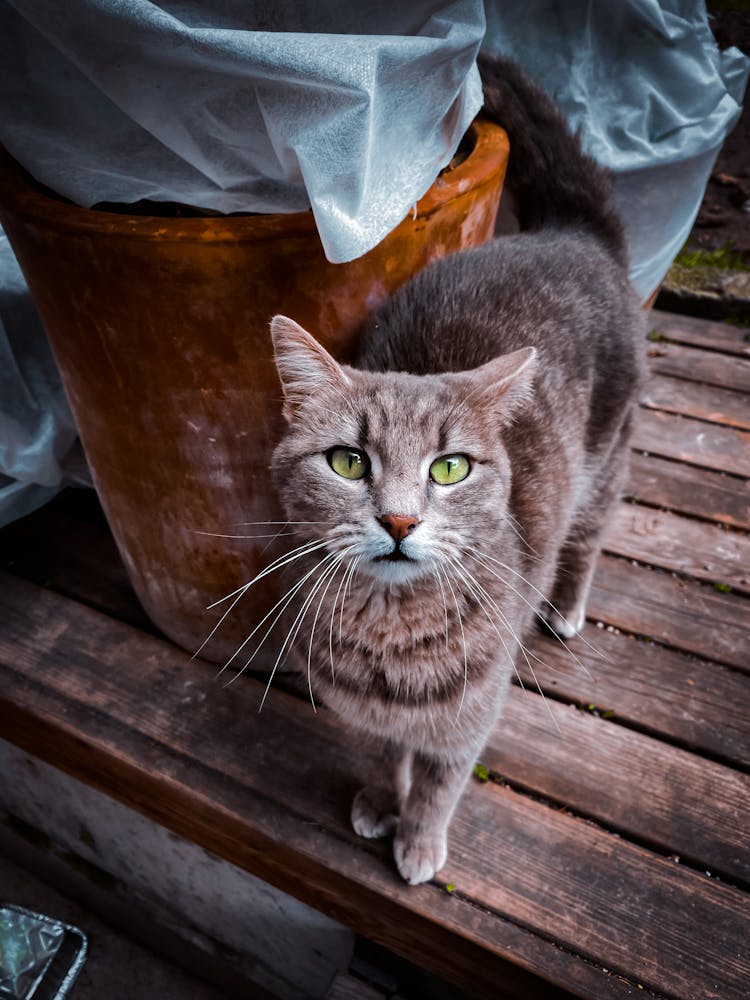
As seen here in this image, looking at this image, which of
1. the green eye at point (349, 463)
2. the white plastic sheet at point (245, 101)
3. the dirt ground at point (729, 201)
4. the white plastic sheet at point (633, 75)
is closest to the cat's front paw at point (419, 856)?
the green eye at point (349, 463)

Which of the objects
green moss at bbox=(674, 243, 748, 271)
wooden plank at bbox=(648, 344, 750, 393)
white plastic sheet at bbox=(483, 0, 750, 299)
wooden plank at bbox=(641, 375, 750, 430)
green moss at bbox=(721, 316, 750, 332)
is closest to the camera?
white plastic sheet at bbox=(483, 0, 750, 299)

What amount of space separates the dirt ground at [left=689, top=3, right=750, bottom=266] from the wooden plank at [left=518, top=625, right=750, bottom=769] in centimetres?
191

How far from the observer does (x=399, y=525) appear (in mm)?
781

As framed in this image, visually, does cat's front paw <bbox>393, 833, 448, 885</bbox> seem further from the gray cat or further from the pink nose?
the pink nose

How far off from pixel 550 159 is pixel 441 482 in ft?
2.79

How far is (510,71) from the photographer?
1394mm

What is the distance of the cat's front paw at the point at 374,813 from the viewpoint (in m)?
1.09

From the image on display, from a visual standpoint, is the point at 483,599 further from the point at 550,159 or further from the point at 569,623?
the point at 550,159

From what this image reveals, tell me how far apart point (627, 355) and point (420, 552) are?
2.30 feet

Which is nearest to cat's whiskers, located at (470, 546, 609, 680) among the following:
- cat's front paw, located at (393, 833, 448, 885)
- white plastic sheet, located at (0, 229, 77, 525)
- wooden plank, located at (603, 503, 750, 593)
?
wooden plank, located at (603, 503, 750, 593)

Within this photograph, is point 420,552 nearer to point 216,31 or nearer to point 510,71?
point 216,31

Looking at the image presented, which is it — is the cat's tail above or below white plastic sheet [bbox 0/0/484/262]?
below

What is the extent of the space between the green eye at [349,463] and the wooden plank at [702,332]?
67.4 inches

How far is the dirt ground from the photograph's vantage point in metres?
2.67
